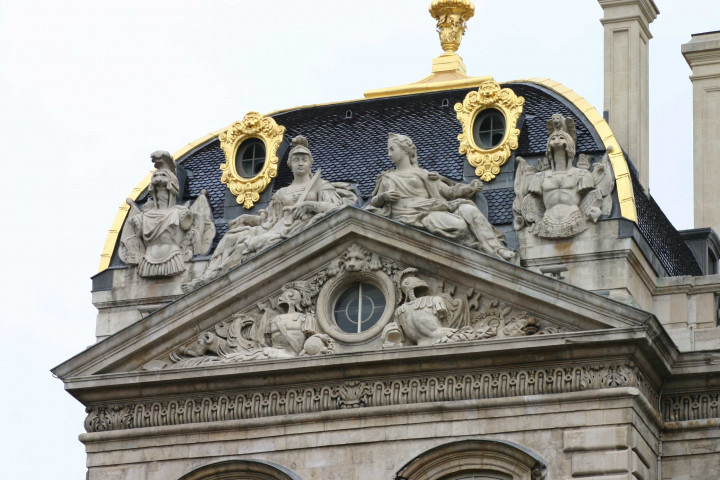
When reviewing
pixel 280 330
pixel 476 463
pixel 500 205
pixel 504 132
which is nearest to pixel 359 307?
pixel 280 330

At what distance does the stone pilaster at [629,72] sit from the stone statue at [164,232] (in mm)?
8799

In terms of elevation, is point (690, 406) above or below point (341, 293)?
below

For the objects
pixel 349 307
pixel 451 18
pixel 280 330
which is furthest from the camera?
pixel 451 18

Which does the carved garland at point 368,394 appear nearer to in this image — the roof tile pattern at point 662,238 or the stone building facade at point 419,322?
the stone building facade at point 419,322

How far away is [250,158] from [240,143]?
0.37 meters

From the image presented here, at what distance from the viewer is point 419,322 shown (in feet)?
161

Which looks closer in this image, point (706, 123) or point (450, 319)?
point (450, 319)

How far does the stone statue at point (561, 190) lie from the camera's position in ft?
164

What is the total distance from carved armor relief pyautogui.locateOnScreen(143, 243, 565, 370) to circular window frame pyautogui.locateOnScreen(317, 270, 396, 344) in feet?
0.06

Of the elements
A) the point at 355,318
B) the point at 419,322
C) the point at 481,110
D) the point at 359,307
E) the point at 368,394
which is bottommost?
the point at 368,394

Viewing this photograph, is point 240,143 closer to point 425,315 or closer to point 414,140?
point 414,140

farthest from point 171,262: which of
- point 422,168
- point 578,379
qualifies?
point 578,379

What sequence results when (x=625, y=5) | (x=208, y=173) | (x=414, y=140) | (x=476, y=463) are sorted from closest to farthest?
1. (x=476, y=463)
2. (x=414, y=140)
3. (x=208, y=173)
4. (x=625, y=5)

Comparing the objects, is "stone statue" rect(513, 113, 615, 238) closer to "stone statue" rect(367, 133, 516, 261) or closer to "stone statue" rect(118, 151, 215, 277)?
"stone statue" rect(367, 133, 516, 261)
